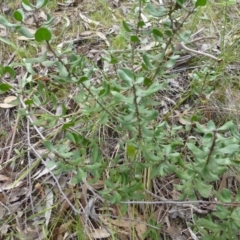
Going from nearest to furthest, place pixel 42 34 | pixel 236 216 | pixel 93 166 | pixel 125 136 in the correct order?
pixel 42 34 < pixel 236 216 < pixel 93 166 < pixel 125 136

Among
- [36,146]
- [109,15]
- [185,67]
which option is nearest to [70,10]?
[109,15]

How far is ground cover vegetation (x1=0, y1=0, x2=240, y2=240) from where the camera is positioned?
3.54ft

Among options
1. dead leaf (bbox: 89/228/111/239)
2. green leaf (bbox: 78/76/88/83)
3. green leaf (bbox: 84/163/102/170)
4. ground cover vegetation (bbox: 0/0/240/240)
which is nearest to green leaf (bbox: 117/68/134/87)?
ground cover vegetation (bbox: 0/0/240/240)

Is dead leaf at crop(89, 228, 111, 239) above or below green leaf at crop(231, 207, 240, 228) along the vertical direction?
below

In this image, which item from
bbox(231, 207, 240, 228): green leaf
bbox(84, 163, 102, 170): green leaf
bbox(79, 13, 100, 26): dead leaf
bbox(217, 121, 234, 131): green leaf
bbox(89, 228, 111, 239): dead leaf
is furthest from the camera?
bbox(79, 13, 100, 26): dead leaf

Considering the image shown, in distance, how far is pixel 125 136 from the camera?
1501mm

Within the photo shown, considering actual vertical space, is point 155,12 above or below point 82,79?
above

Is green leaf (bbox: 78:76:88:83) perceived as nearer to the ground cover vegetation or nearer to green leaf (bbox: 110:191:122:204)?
the ground cover vegetation

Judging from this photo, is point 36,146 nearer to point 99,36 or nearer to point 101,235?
point 101,235

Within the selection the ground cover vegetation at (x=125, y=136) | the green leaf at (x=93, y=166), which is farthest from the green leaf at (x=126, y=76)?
the green leaf at (x=93, y=166)

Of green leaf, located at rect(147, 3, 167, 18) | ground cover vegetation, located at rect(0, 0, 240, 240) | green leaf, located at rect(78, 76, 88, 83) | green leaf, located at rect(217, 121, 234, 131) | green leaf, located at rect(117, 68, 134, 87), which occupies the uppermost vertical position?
green leaf, located at rect(147, 3, 167, 18)

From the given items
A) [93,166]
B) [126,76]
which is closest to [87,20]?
[93,166]

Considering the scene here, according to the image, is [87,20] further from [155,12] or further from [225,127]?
[225,127]

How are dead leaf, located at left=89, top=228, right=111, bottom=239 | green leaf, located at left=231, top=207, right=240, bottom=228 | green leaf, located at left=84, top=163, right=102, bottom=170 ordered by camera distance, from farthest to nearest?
dead leaf, located at left=89, top=228, right=111, bottom=239 → green leaf, located at left=84, top=163, right=102, bottom=170 → green leaf, located at left=231, top=207, right=240, bottom=228
